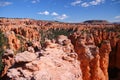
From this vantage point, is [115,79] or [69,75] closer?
[69,75]

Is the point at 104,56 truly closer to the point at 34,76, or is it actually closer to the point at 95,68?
the point at 95,68

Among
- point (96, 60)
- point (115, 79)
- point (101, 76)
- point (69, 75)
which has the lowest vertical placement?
point (115, 79)

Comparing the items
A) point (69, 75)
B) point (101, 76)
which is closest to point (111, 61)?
point (101, 76)

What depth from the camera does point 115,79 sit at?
36438 millimetres

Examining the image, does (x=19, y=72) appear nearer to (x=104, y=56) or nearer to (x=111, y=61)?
(x=104, y=56)

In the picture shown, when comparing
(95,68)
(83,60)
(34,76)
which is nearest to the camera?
(34,76)

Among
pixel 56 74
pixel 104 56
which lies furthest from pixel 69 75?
pixel 104 56

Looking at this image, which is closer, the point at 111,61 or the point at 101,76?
the point at 101,76

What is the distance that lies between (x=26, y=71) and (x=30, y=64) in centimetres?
61

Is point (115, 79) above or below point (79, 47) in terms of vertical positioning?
below

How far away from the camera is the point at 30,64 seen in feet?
37.1

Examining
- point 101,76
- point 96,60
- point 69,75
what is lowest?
point 101,76

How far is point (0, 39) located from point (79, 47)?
32941 millimetres

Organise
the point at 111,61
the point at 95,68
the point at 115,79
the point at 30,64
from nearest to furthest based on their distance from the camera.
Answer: the point at 30,64 < the point at 95,68 < the point at 115,79 < the point at 111,61
